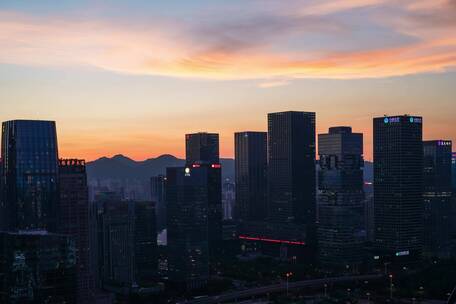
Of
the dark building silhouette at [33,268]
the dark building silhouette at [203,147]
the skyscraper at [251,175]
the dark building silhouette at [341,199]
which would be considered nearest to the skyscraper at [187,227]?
the dark building silhouette at [341,199]

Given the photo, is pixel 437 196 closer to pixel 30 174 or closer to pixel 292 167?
pixel 292 167

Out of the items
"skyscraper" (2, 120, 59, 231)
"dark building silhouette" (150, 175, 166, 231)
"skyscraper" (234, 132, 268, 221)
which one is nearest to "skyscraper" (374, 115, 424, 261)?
"skyscraper" (234, 132, 268, 221)

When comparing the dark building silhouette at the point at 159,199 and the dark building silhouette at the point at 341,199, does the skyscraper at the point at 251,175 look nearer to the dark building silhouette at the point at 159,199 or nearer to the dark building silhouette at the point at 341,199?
the dark building silhouette at the point at 159,199

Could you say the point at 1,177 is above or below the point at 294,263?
above

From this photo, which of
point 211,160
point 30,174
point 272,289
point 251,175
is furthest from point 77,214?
point 251,175

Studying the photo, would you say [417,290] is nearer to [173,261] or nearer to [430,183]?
[173,261]

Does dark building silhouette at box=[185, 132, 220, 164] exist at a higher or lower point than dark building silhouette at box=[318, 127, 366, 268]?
higher

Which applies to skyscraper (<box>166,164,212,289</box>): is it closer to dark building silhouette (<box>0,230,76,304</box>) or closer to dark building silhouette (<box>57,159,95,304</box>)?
dark building silhouette (<box>57,159,95,304</box>)

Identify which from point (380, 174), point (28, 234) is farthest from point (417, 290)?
point (28, 234)
